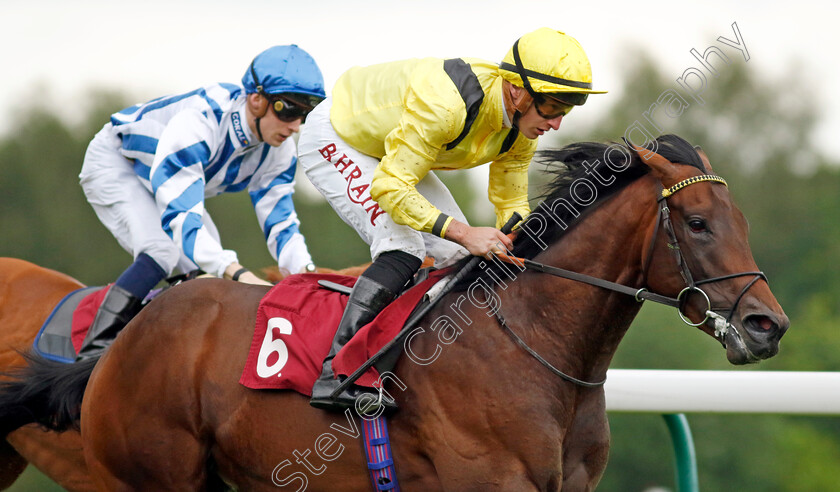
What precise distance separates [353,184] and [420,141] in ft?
1.76

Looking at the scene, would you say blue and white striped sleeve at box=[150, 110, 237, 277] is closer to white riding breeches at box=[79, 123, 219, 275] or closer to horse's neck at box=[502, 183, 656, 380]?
white riding breeches at box=[79, 123, 219, 275]

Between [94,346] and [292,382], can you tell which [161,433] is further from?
[94,346]

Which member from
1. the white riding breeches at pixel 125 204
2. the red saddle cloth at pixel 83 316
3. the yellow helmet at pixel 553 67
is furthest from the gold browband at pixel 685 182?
the red saddle cloth at pixel 83 316

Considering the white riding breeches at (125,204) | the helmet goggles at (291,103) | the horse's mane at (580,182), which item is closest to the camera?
the horse's mane at (580,182)

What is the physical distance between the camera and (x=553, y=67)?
311 centimetres

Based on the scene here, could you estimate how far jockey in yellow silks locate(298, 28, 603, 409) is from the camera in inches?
124

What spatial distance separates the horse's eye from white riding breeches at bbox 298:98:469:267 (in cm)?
95

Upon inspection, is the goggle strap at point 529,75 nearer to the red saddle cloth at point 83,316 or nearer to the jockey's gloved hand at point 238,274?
the jockey's gloved hand at point 238,274

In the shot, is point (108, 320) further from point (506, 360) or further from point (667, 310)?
point (667, 310)

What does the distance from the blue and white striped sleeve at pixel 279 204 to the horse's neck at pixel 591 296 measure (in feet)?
5.82

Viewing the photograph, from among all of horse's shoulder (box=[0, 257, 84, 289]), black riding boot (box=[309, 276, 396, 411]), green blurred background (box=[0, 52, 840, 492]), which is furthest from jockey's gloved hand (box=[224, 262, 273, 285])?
green blurred background (box=[0, 52, 840, 492])

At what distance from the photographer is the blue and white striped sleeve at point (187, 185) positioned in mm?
3964

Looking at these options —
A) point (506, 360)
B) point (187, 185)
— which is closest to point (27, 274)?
point (187, 185)

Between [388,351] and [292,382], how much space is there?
37cm
